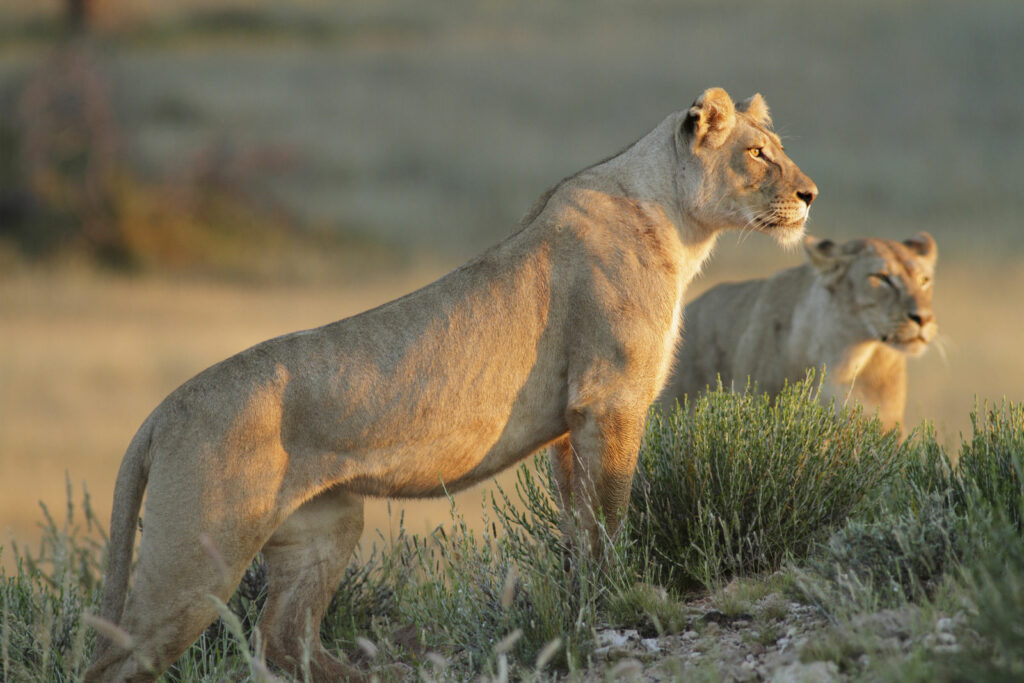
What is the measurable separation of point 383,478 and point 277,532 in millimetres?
720

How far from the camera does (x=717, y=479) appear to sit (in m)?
5.52

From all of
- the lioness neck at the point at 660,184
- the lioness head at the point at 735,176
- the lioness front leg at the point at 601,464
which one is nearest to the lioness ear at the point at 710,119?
the lioness head at the point at 735,176

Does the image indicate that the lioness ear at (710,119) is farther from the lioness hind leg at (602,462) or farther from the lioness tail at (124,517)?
the lioness tail at (124,517)

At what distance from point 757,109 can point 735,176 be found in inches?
23.7

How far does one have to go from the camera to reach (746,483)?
5430 mm

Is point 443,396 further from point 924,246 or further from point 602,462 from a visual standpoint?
point 924,246

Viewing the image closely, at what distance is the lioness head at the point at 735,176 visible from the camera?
5449 mm

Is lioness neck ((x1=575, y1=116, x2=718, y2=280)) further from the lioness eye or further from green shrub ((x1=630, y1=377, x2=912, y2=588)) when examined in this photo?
the lioness eye

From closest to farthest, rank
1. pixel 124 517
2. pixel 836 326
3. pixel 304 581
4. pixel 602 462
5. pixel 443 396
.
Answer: pixel 124 517
pixel 443 396
pixel 602 462
pixel 304 581
pixel 836 326

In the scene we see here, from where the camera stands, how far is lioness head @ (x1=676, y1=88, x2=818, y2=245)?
5.45 m

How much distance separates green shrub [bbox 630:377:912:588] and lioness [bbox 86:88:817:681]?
0.49m

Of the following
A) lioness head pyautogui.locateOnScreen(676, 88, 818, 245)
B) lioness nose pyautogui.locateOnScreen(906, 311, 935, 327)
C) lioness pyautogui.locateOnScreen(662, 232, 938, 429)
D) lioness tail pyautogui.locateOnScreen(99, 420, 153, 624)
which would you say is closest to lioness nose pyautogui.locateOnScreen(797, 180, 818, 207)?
lioness head pyautogui.locateOnScreen(676, 88, 818, 245)

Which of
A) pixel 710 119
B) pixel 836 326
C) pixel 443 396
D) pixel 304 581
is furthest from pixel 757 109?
pixel 304 581

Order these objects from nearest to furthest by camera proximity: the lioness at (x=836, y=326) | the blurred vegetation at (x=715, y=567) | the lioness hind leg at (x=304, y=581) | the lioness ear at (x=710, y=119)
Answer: the blurred vegetation at (x=715, y=567)
the lioness hind leg at (x=304, y=581)
the lioness ear at (x=710, y=119)
the lioness at (x=836, y=326)
